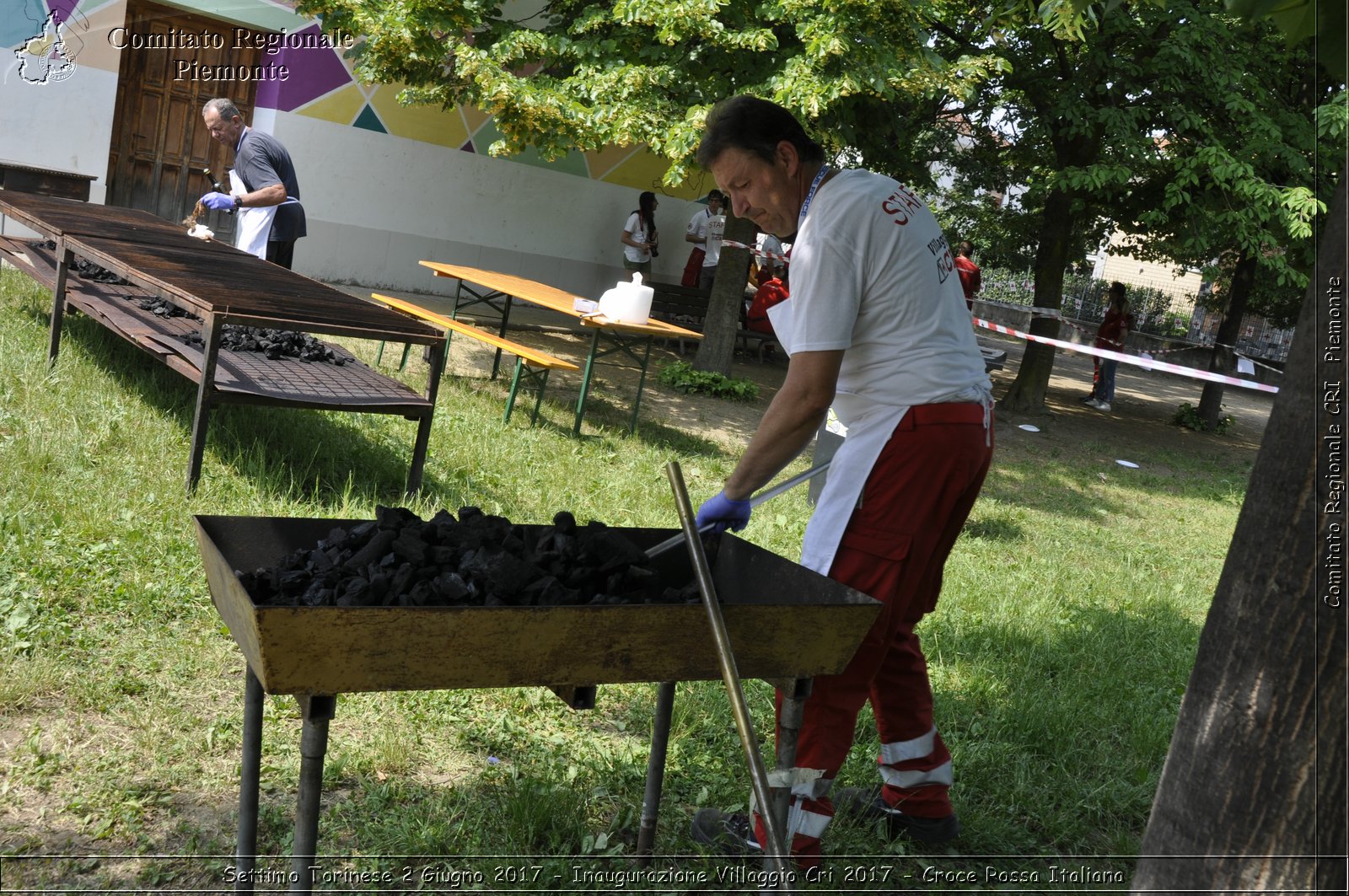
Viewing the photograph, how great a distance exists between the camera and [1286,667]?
204 centimetres

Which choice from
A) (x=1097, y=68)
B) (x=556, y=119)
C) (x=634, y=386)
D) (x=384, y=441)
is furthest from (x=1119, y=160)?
(x=384, y=441)

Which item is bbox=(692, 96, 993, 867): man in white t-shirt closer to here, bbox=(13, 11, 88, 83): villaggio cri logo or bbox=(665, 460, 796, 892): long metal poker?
bbox=(665, 460, 796, 892): long metal poker

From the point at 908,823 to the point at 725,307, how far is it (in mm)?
9330

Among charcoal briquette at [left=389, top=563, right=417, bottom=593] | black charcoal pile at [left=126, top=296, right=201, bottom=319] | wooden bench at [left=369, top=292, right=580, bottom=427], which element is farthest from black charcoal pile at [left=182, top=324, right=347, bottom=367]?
charcoal briquette at [left=389, top=563, right=417, bottom=593]

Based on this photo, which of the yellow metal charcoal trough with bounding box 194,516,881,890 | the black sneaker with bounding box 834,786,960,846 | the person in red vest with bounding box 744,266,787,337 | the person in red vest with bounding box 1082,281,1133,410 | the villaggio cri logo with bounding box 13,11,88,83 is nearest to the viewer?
the yellow metal charcoal trough with bounding box 194,516,881,890

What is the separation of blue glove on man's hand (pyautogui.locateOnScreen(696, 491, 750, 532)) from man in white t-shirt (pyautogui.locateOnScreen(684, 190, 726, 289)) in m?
12.1

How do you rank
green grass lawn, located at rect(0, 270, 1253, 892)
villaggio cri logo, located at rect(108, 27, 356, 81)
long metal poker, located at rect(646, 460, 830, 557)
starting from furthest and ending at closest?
villaggio cri logo, located at rect(108, 27, 356, 81)
green grass lawn, located at rect(0, 270, 1253, 892)
long metal poker, located at rect(646, 460, 830, 557)

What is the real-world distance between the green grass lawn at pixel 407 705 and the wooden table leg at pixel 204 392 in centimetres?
11

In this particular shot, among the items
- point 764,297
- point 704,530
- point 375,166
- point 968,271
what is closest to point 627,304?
point 704,530

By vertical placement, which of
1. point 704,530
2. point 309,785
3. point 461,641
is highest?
point 704,530

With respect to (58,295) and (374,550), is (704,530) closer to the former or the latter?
(374,550)

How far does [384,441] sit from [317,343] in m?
0.74

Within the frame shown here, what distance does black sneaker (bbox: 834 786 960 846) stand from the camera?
375 cm

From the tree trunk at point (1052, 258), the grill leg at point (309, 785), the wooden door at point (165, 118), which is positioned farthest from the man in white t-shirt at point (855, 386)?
the tree trunk at point (1052, 258)
